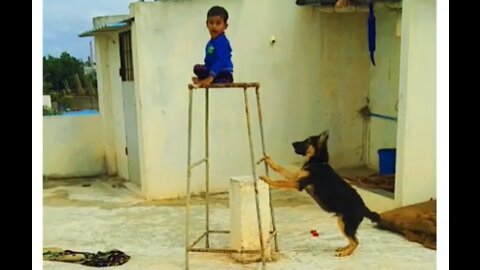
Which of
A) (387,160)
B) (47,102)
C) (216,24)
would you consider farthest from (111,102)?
(216,24)

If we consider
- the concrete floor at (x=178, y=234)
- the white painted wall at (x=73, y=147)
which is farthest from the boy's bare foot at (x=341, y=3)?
the white painted wall at (x=73, y=147)

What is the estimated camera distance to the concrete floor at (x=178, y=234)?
4934 millimetres

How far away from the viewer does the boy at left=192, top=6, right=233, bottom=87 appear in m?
4.56

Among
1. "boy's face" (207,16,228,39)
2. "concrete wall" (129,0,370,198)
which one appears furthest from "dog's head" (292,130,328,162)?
"concrete wall" (129,0,370,198)

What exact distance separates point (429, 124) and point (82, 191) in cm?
472

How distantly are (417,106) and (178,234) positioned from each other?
2.56 m

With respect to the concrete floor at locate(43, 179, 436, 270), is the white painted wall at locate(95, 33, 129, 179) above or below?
above

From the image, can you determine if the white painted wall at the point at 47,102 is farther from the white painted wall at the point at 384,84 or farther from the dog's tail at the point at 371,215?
the dog's tail at the point at 371,215

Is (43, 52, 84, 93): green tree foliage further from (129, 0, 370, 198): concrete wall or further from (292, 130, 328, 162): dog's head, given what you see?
(292, 130, 328, 162): dog's head

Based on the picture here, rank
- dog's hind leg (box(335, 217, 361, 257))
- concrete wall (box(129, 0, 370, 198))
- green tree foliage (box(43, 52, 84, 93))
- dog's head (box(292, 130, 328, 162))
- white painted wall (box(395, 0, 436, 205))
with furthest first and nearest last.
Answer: green tree foliage (box(43, 52, 84, 93))
concrete wall (box(129, 0, 370, 198))
white painted wall (box(395, 0, 436, 205))
dog's hind leg (box(335, 217, 361, 257))
dog's head (box(292, 130, 328, 162))

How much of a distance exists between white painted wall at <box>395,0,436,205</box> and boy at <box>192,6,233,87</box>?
6.92ft

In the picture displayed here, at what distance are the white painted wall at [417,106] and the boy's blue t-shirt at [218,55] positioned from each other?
2.11 metres

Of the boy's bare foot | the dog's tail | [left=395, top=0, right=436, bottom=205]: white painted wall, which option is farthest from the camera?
the boy's bare foot
